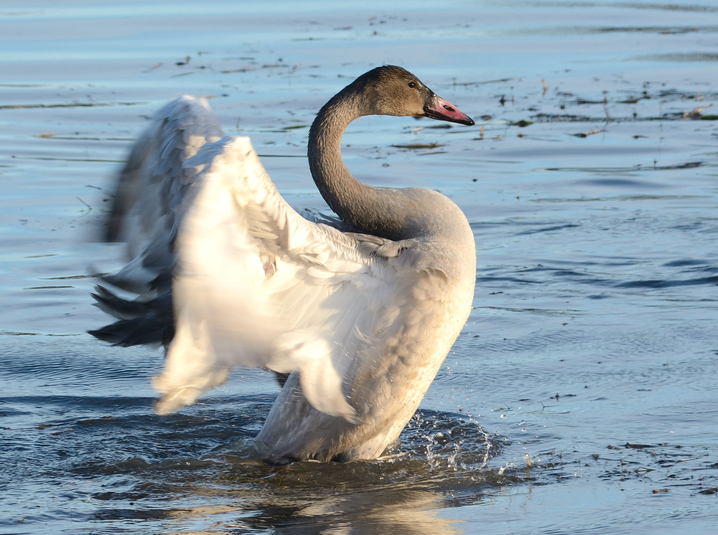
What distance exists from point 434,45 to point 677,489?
428 inches

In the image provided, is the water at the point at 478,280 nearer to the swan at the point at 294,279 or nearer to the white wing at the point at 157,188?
the white wing at the point at 157,188

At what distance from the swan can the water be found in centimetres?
28

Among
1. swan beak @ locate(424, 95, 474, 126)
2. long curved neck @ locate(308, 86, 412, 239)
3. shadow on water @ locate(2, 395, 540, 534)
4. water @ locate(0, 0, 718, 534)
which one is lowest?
shadow on water @ locate(2, 395, 540, 534)

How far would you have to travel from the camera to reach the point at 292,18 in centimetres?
1823

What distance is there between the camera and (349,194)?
20.7ft

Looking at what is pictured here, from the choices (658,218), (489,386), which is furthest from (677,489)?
(658,218)

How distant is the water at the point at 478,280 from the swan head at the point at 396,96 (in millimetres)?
1321

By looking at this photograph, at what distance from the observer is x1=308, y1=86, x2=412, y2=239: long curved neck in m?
6.30

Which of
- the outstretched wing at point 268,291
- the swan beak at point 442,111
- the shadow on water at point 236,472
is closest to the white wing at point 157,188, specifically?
the outstretched wing at point 268,291

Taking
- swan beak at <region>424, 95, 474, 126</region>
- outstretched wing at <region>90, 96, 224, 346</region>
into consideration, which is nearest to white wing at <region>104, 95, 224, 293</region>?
outstretched wing at <region>90, 96, 224, 346</region>

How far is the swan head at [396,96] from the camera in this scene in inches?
265

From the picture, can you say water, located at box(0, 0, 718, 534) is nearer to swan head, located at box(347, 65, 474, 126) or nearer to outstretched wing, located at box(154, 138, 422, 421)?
outstretched wing, located at box(154, 138, 422, 421)

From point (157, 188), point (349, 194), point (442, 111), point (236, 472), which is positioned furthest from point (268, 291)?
point (442, 111)

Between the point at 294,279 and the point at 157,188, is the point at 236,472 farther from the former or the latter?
the point at 157,188
